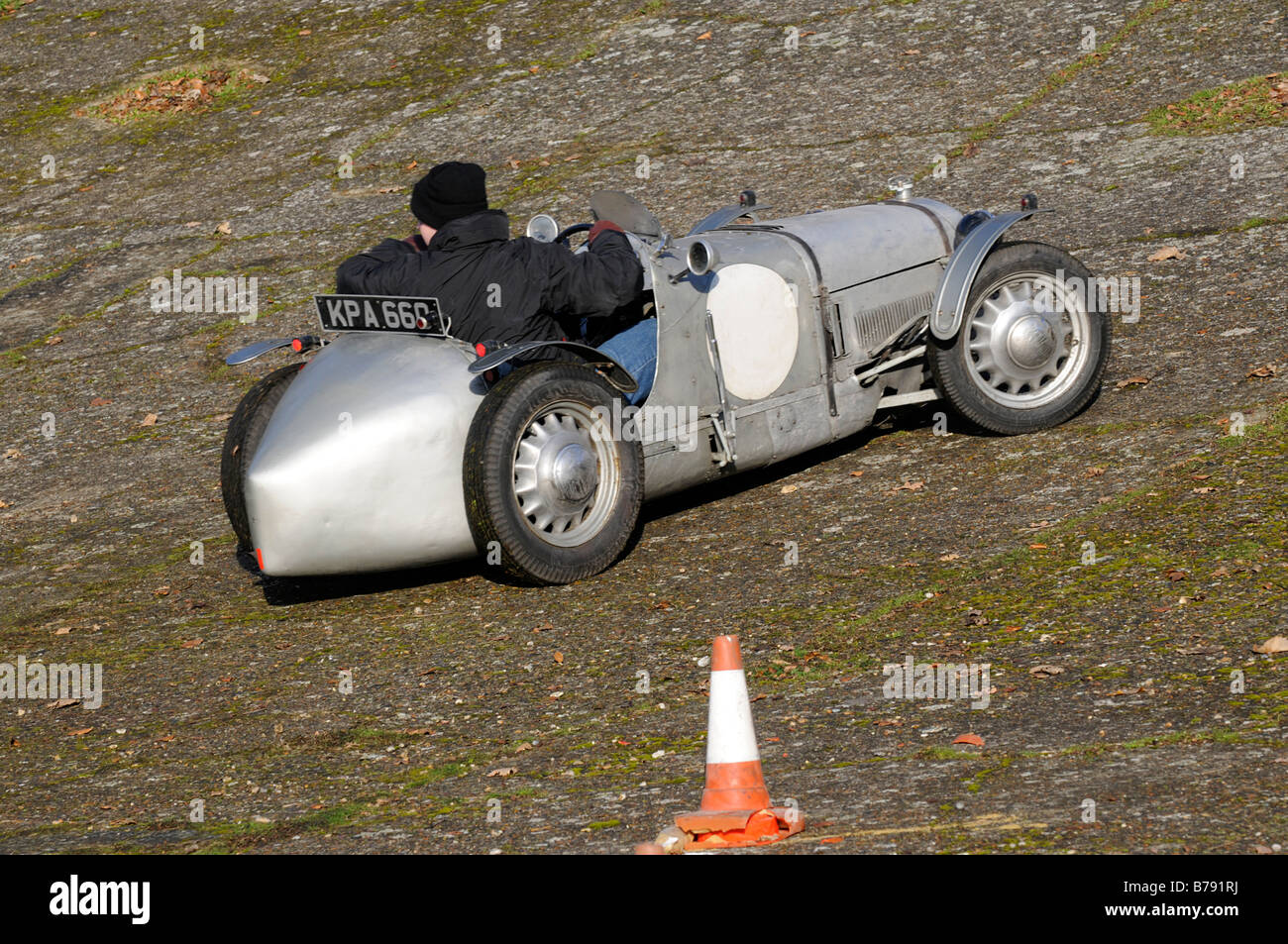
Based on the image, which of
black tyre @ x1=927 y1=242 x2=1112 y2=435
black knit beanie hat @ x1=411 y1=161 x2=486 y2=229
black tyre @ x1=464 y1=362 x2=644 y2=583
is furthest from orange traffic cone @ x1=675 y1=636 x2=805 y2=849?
black tyre @ x1=927 y1=242 x2=1112 y2=435

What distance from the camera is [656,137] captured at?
12.3 m

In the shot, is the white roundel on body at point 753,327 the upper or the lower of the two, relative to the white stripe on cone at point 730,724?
upper

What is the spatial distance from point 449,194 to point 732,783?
10.7 ft

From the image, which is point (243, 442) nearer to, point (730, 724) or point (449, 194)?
point (449, 194)

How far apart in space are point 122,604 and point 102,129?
30.3 feet

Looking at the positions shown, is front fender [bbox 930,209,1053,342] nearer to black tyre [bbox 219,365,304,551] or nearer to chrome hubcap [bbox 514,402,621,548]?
chrome hubcap [bbox 514,402,621,548]

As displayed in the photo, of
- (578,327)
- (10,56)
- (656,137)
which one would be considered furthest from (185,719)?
(10,56)

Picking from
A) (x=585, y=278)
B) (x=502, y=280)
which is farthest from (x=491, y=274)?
(x=585, y=278)

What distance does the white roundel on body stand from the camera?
6672 millimetres
